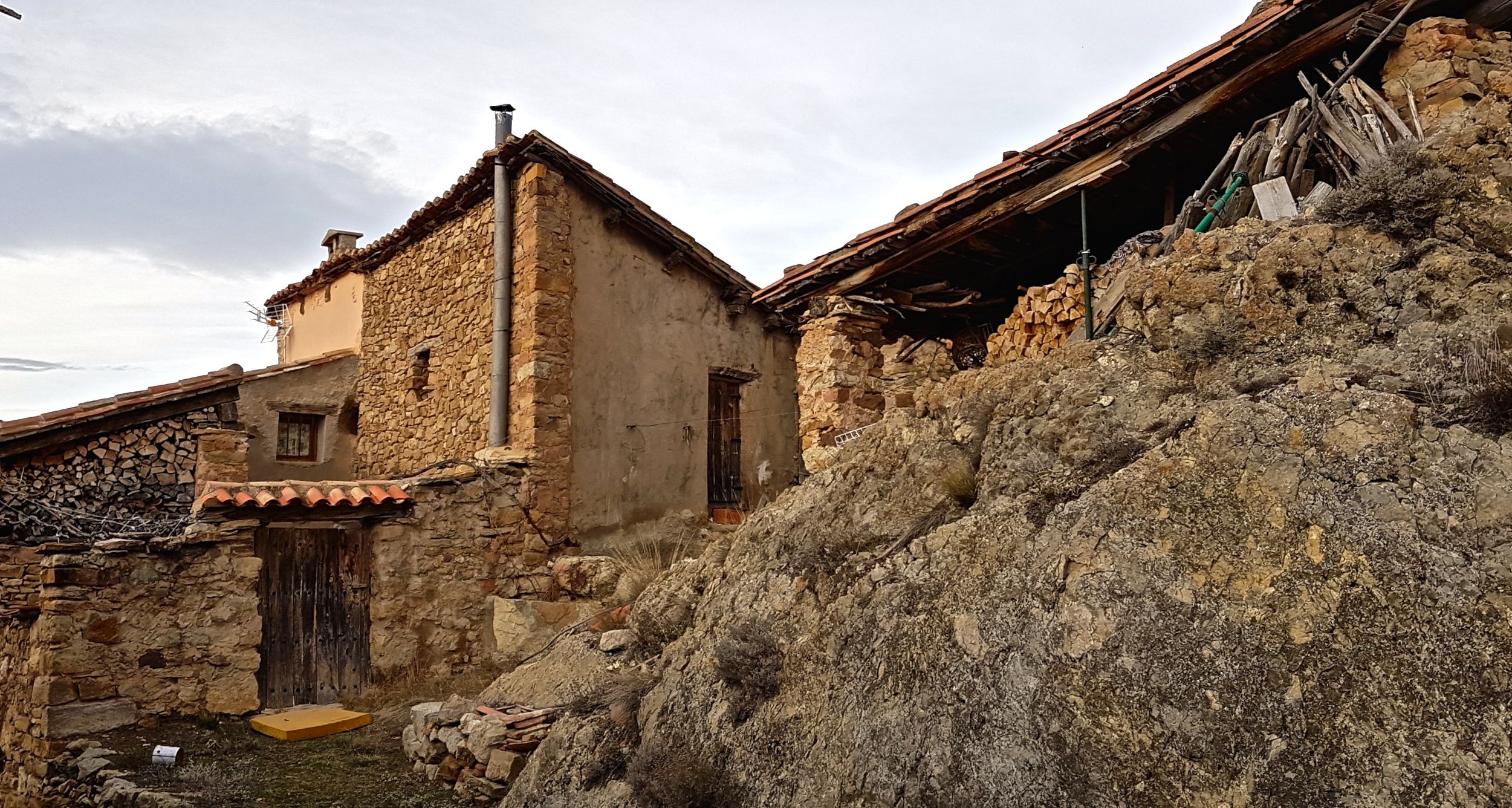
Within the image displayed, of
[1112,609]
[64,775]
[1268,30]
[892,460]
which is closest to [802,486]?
[892,460]

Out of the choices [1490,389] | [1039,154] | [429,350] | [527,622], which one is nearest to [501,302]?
[429,350]

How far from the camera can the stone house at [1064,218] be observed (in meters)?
4.28

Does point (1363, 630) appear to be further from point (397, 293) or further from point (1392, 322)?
point (397, 293)

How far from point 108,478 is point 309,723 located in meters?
4.83

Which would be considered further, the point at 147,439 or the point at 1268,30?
the point at 147,439

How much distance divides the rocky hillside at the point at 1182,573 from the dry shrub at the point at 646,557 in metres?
4.22

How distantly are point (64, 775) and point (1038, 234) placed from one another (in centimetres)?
811

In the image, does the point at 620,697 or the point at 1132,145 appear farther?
the point at 1132,145

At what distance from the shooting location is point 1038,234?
6.10 m

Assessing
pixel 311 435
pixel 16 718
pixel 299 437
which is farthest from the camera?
pixel 311 435

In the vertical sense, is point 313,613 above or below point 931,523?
below

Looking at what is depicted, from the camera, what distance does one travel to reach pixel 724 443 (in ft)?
40.1

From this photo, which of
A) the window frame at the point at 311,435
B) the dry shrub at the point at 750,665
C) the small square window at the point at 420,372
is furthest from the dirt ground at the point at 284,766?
the window frame at the point at 311,435

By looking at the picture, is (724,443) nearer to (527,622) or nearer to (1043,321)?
(527,622)
